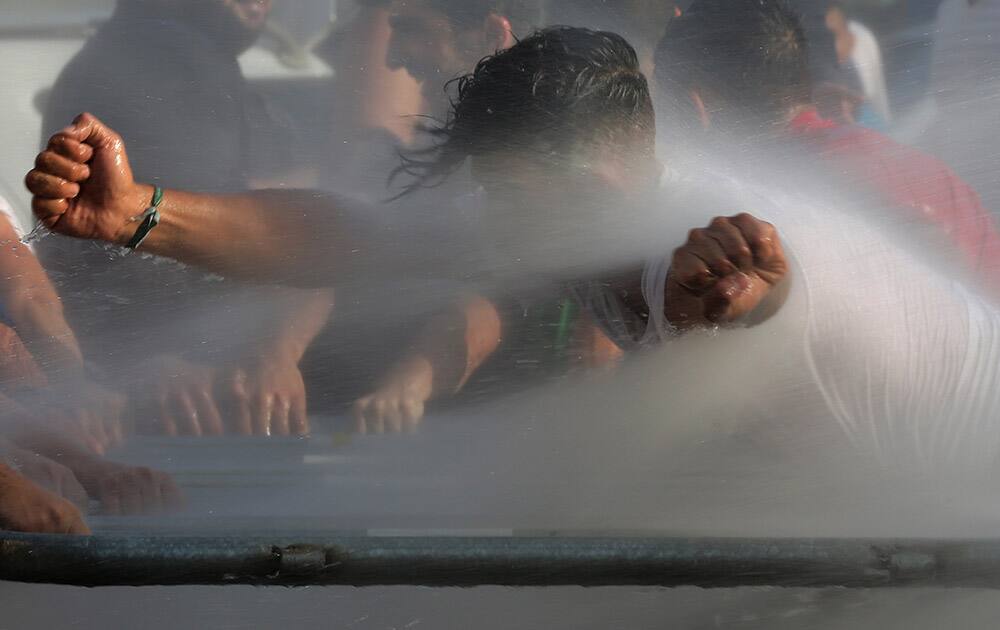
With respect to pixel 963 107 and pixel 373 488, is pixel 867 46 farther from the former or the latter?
pixel 373 488

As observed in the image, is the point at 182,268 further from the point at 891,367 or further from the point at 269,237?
the point at 891,367

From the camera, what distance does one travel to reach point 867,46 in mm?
952

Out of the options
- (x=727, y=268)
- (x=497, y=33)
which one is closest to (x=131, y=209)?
(x=497, y=33)

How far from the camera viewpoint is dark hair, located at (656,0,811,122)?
0.93m

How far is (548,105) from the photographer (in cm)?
93

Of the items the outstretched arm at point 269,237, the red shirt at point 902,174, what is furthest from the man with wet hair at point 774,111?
the outstretched arm at point 269,237

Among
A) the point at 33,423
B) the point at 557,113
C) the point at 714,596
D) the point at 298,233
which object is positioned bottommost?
the point at 714,596

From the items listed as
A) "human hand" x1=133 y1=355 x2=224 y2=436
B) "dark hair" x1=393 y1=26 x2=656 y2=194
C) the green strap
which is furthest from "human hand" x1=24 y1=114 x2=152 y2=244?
the green strap

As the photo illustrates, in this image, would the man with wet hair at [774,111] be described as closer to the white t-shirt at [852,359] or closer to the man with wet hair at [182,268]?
the white t-shirt at [852,359]

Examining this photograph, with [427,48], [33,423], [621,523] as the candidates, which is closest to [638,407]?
[621,523]

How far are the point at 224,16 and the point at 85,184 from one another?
0.63ft

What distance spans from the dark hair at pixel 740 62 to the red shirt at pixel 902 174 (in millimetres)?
31

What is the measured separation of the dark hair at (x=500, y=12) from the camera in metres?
0.93

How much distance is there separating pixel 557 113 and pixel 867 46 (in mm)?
286
